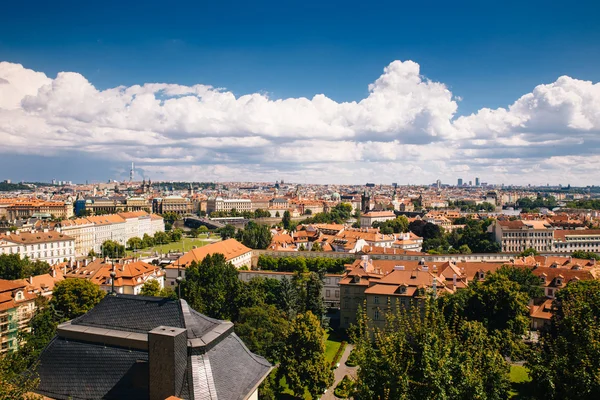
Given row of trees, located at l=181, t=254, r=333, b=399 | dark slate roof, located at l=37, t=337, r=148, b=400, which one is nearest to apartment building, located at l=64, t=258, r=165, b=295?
row of trees, located at l=181, t=254, r=333, b=399

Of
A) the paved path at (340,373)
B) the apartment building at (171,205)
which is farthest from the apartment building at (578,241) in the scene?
the apartment building at (171,205)

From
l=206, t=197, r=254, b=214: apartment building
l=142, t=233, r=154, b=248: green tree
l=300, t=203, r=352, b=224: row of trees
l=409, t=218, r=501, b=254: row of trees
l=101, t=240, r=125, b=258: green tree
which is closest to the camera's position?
l=409, t=218, r=501, b=254: row of trees

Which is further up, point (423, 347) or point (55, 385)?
point (423, 347)

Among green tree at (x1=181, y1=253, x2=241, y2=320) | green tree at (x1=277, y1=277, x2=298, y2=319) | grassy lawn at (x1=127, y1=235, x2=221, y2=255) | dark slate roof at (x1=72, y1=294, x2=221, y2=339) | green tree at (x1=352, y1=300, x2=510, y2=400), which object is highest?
dark slate roof at (x1=72, y1=294, x2=221, y2=339)

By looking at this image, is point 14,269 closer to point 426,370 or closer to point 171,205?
point 426,370

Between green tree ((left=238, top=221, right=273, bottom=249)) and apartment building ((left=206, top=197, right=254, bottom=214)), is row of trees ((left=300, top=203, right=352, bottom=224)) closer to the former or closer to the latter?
apartment building ((left=206, top=197, right=254, bottom=214))

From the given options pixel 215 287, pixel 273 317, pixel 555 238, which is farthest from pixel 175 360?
pixel 555 238

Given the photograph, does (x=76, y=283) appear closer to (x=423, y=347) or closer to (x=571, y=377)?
(x=423, y=347)

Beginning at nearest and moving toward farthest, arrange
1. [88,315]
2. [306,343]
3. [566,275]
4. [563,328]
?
[88,315]
[563,328]
[306,343]
[566,275]
